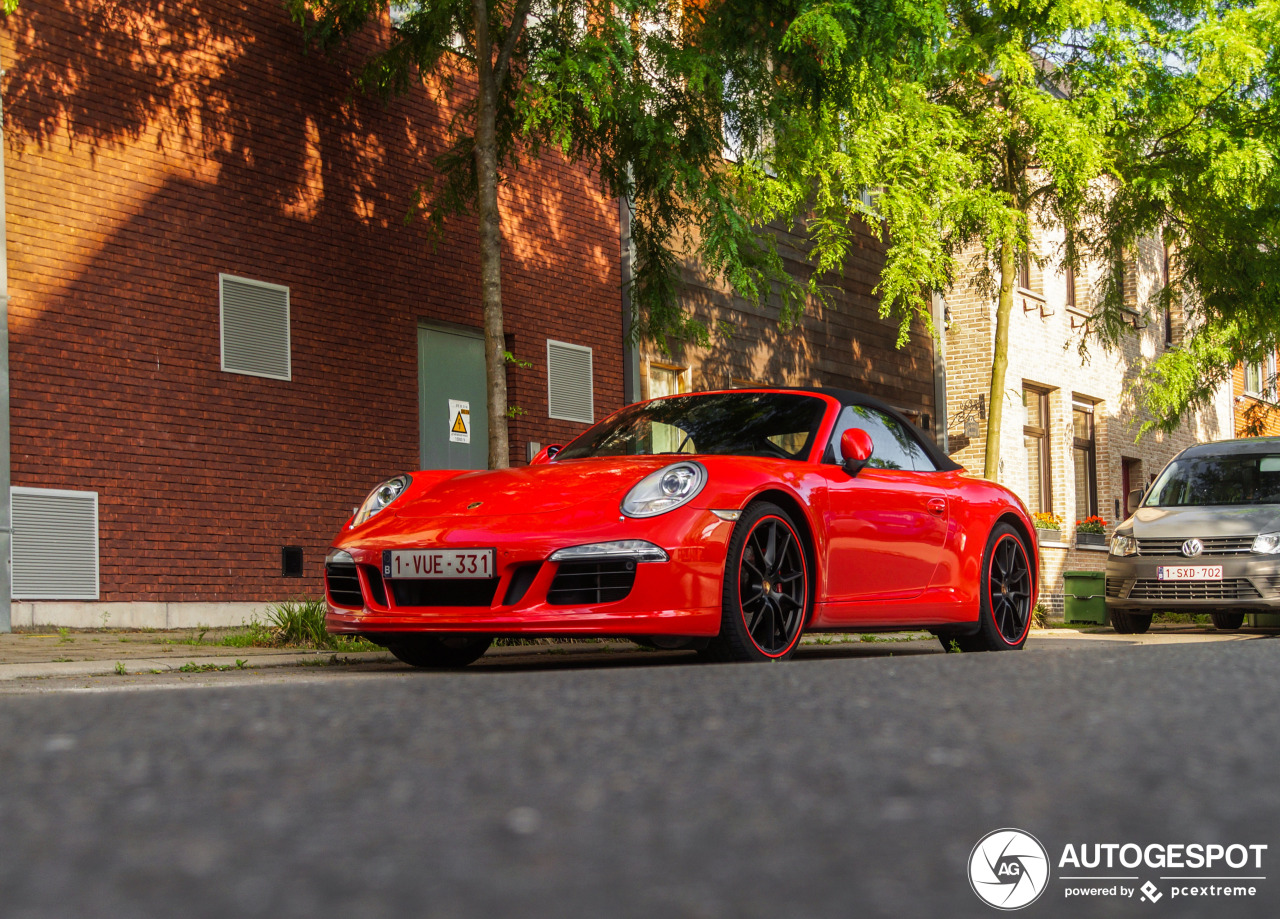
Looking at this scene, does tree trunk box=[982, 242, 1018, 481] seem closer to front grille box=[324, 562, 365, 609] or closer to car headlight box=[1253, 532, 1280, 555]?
car headlight box=[1253, 532, 1280, 555]

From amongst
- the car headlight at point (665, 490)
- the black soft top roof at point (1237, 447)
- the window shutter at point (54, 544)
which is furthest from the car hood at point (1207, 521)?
the window shutter at point (54, 544)

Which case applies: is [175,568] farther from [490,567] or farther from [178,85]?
[490,567]

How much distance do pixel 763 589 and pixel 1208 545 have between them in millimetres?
8036

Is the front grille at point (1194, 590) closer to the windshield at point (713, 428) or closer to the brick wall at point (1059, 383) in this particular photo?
the windshield at point (713, 428)

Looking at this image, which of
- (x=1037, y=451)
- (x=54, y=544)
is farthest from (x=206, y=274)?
(x=1037, y=451)

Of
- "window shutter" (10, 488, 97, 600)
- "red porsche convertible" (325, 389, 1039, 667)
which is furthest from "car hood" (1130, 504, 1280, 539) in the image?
"window shutter" (10, 488, 97, 600)

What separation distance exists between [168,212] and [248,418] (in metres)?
1.92

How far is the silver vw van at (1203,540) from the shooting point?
12734 millimetres

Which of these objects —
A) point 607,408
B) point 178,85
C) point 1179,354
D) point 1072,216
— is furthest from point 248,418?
point 1179,354

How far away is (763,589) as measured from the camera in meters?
6.46

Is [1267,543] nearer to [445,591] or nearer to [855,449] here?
[855,449]

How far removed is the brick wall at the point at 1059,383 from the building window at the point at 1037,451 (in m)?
0.10

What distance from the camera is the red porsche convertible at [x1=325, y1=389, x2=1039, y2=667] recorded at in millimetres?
5996

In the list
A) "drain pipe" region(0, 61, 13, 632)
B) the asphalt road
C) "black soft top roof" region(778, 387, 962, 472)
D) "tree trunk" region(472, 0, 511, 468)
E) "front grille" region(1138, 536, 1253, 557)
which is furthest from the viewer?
"front grille" region(1138, 536, 1253, 557)
